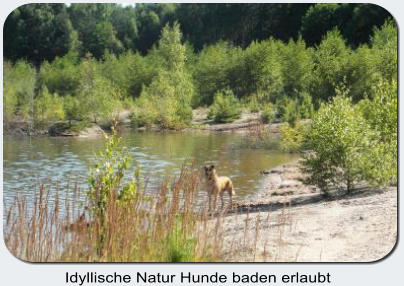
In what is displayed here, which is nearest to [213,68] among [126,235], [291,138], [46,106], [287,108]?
[287,108]

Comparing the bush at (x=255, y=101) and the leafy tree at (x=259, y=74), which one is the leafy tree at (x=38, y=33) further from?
the bush at (x=255, y=101)

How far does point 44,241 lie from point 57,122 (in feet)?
36.2

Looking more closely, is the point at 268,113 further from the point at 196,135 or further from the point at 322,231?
the point at 322,231

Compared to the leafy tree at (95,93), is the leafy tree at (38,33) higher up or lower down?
higher up

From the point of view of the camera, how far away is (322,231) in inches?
361

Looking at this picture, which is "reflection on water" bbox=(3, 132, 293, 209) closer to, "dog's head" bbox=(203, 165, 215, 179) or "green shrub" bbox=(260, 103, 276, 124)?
"dog's head" bbox=(203, 165, 215, 179)

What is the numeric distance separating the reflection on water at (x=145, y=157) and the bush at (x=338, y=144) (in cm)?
261

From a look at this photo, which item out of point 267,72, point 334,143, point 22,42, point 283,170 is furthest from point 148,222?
point 283,170

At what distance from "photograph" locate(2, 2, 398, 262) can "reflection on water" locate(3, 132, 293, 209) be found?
0.20ft

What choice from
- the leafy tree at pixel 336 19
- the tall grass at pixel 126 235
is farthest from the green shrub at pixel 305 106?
the tall grass at pixel 126 235

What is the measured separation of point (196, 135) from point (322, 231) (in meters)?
7.31

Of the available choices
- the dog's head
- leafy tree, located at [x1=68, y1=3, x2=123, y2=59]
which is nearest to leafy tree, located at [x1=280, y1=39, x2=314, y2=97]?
the dog's head

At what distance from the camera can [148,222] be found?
752 centimetres

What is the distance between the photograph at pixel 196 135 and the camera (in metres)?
7.48
